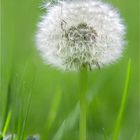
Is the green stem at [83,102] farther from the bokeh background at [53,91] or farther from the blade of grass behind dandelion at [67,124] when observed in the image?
the blade of grass behind dandelion at [67,124]

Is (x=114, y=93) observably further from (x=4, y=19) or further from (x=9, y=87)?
(x=4, y=19)

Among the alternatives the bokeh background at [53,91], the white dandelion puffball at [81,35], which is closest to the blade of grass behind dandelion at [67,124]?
the bokeh background at [53,91]

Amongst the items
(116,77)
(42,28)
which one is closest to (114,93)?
(116,77)

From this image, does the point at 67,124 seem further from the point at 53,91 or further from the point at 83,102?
the point at 53,91

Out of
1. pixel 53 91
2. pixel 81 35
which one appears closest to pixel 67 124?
pixel 81 35

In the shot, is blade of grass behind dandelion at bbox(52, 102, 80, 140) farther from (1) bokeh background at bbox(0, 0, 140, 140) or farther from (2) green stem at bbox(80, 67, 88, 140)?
(2) green stem at bbox(80, 67, 88, 140)

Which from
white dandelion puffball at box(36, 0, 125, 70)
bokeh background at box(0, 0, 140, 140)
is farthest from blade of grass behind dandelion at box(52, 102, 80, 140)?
white dandelion puffball at box(36, 0, 125, 70)
